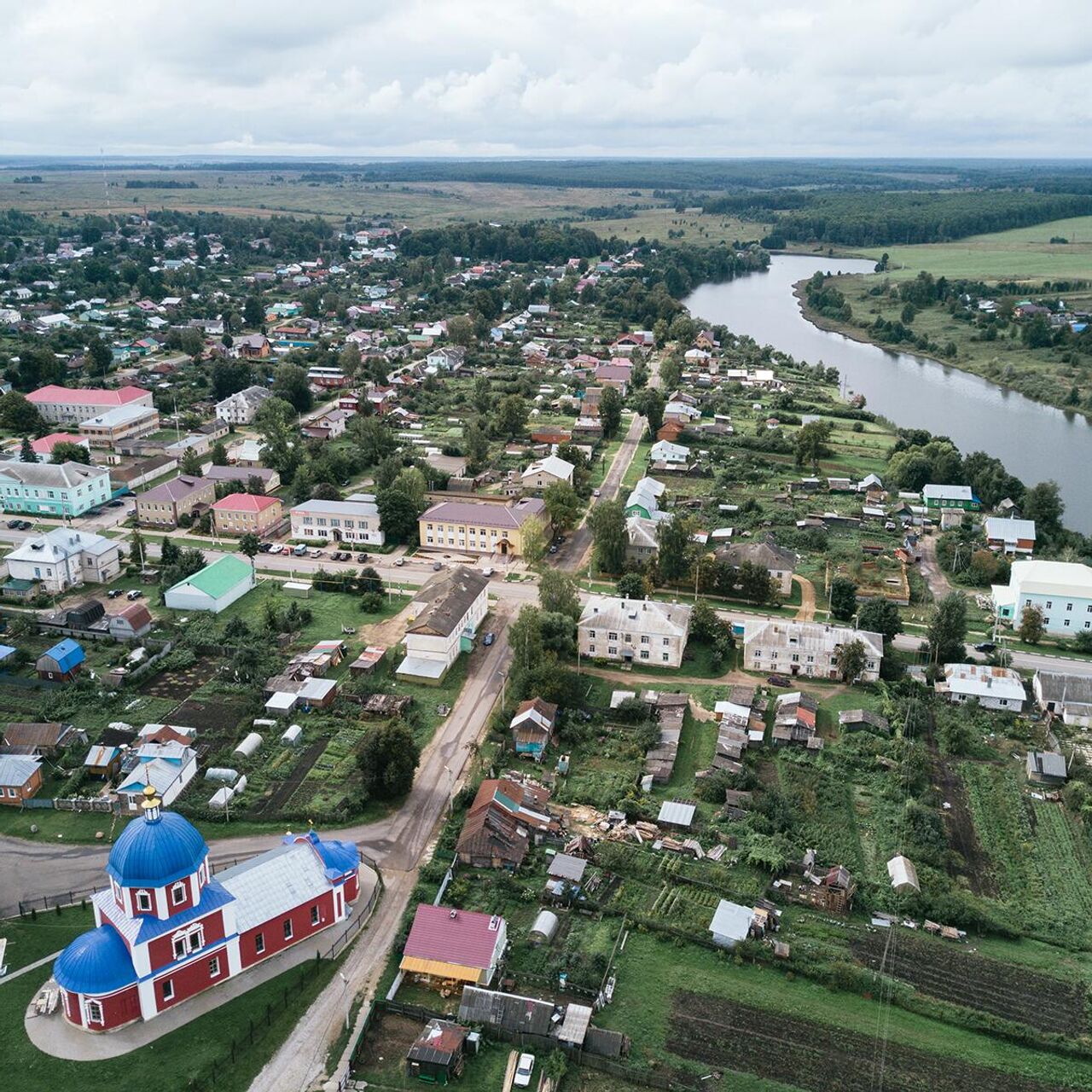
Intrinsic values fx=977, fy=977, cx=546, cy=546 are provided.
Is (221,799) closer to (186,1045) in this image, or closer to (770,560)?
(186,1045)

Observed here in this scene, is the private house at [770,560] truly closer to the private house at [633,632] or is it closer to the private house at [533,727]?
the private house at [633,632]

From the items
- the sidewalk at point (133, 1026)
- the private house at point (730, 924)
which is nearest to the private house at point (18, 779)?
the sidewalk at point (133, 1026)

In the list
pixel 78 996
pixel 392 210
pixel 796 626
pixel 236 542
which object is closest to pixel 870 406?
pixel 796 626

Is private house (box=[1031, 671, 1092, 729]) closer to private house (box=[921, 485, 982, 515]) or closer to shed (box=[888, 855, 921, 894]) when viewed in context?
shed (box=[888, 855, 921, 894])

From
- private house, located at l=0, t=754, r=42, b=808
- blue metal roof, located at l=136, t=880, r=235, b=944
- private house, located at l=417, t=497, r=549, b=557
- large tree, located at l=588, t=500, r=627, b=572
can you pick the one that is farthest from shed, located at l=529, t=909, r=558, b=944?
private house, located at l=417, t=497, r=549, b=557

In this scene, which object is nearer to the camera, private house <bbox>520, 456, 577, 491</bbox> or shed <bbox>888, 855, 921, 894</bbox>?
shed <bbox>888, 855, 921, 894</bbox>

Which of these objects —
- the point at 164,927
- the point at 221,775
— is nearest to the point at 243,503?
the point at 221,775
